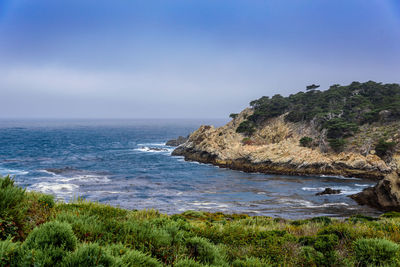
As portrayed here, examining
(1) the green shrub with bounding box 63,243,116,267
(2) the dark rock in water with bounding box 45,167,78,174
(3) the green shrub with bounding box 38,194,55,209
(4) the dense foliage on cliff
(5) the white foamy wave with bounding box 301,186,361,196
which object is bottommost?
(2) the dark rock in water with bounding box 45,167,78,174

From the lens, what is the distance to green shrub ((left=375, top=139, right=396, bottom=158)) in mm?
52031

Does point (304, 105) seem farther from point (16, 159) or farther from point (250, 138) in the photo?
point (16, 159)

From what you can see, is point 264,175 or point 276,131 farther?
point 276,131

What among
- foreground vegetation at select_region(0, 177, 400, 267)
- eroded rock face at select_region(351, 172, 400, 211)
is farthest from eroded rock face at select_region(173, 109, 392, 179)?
foreground vegetation at select_region(0, 177, 400, 267)

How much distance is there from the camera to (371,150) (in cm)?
5381

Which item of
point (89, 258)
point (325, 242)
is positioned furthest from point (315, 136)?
point (89, 258)

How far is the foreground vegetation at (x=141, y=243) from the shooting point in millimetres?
4039

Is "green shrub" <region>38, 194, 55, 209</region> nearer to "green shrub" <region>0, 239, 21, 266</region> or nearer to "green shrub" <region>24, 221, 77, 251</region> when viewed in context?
"green shrub" <region>24, 221, 77, 251</region>

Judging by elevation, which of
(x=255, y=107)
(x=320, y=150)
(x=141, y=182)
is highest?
(x=255, y=107)

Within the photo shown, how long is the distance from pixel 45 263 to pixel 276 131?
73.0 meters

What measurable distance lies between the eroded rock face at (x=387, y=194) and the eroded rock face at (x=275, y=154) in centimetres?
1730

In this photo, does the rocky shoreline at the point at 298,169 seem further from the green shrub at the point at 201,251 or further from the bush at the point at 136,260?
the bush at the point at 136,260

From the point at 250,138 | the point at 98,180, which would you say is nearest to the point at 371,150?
the point at 250,138

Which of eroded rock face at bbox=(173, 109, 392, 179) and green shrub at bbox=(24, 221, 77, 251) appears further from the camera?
eroded rock face at bbox=(173, 109, 392, 179)
